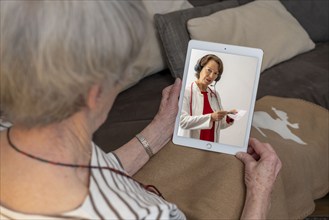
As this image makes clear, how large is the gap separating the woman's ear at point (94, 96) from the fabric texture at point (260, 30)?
112cm

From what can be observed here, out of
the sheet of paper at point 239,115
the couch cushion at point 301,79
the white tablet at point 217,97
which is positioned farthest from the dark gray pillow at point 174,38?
the sheet of paper at point 239,115

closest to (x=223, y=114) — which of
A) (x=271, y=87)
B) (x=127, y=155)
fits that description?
(x=127, y=155)

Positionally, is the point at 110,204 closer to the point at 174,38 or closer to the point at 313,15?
the point at 174,38

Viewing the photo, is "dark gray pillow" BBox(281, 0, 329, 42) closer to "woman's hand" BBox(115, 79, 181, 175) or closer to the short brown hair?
the short brown hair

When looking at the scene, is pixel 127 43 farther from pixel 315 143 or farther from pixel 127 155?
pixel 315 143

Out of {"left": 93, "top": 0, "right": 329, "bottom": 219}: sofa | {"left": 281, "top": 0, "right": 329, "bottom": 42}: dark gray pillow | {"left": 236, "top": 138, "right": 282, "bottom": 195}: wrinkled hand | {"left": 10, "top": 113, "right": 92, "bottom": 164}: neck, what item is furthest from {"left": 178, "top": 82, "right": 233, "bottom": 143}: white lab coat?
{"left": 281, "top": 0, "right": 329, "bottom": 42}: dark gray pillow

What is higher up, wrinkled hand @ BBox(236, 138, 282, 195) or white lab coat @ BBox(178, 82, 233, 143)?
white lab coat @ BBox(178, 82, 233, 143)

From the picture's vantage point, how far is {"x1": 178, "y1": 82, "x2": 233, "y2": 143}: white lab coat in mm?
1222

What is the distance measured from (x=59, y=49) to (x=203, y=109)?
2.09 ft

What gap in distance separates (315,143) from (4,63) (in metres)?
1.09

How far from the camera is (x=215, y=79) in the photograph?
1272mm

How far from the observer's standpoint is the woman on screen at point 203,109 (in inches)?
48.1

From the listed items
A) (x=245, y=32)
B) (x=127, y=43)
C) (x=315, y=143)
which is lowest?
(x=315, y=143)

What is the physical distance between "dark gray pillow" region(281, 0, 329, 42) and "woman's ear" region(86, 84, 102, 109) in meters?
1.68
